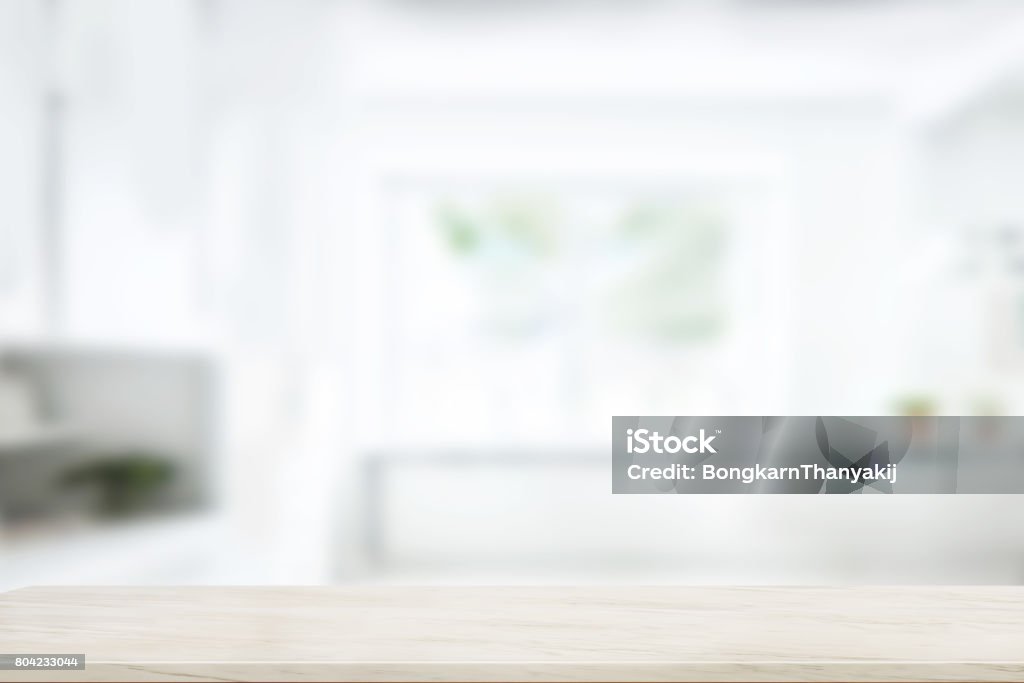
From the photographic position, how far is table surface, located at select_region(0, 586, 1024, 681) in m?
0.32

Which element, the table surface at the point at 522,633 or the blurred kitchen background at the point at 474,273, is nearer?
the table surface at the point at 522,633

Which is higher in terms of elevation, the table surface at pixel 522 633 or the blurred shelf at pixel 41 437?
the blurred shelf at pixel 41 437

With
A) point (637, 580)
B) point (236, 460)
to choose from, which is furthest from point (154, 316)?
point (637, 580)

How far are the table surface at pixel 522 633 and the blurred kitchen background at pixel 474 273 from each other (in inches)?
1.1

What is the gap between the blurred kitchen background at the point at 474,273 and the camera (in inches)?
16.7

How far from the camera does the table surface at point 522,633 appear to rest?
1.05 feet

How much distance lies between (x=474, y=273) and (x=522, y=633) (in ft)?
0.84

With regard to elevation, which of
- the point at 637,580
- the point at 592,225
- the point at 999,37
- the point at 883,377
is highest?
the point at 999,37

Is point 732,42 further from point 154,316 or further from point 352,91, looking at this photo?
point 154,316

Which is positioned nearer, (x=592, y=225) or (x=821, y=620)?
(x=821, y=620)

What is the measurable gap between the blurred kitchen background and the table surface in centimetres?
3

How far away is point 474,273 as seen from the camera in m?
0.51

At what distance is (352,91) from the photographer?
457 mm

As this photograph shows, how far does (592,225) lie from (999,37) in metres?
0.28
